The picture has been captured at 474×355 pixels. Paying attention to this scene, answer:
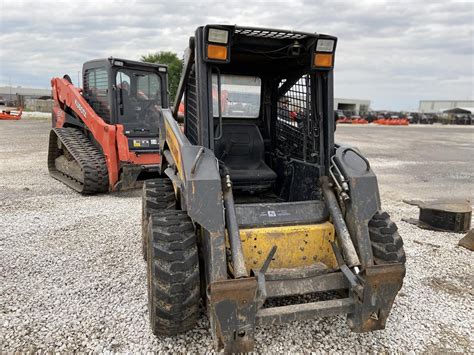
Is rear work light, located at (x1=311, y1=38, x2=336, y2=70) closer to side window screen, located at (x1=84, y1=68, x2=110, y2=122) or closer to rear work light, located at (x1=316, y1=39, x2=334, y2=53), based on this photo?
rear work light, located at (x1=316, y1=39, x2=334, y2=53)

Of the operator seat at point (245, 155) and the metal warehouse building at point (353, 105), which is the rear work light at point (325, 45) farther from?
the metal warehouse building at point (353, 105)

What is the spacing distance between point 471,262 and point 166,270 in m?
3.64

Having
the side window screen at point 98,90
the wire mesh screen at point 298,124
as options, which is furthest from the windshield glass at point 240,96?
the side window screen at point 98,90

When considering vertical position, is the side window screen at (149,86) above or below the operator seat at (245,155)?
above

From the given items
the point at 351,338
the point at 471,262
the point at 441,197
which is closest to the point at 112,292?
the point at 351,338

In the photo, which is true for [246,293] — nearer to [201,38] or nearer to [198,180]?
[198,180]

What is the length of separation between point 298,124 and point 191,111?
1.05 meters

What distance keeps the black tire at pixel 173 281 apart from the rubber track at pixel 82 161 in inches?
181

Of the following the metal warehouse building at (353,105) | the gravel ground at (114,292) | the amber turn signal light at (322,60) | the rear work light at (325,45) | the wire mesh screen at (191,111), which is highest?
the metal warehouse building at (353,105)

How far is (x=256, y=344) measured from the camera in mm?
3059

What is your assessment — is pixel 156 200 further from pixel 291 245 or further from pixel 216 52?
pixel 216 52

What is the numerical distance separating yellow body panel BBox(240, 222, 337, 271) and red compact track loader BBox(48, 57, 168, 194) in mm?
4667

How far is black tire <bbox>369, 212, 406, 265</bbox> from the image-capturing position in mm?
3279

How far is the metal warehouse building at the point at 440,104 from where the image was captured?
301ft
